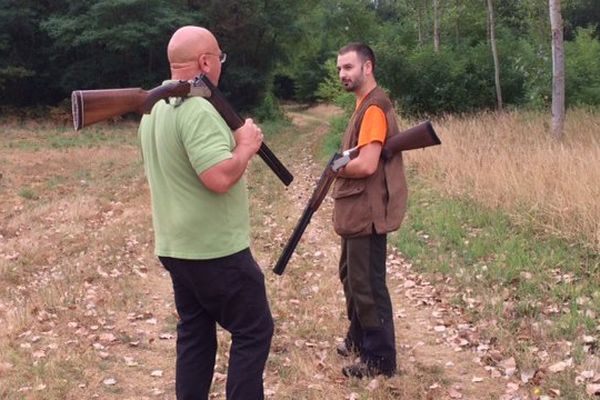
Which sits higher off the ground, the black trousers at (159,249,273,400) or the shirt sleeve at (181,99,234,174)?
the shirt sleeve at (181,99,234,174)

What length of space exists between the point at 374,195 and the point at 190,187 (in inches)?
57.8

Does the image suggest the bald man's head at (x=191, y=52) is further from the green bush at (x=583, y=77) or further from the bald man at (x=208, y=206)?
the green bush at (x=583, y=77)

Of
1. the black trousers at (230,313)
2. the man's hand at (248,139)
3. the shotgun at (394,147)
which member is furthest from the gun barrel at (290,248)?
the man's hand at (248,139)

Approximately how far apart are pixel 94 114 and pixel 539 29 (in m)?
18.9

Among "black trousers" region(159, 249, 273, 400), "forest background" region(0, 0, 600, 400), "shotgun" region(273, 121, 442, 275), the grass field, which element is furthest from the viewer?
"forest background" region(0, 0, 600, 400)

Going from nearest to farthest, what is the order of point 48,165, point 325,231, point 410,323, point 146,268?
1. point 410,323
2. point 146,268
3. point 325,231
4. point 48,165

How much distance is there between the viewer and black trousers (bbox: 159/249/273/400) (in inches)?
127

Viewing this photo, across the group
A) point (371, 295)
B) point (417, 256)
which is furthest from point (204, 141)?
point (417, 256)

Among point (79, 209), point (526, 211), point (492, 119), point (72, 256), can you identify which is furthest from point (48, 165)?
point (526, 211)

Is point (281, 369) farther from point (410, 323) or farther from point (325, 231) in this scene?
point (325, 231)

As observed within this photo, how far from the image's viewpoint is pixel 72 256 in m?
8.36

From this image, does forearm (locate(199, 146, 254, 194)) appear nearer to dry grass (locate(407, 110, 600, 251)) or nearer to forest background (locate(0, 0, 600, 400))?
forest background (locate(0, 0, 600, 400))

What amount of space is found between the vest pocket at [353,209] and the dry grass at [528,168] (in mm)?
3226

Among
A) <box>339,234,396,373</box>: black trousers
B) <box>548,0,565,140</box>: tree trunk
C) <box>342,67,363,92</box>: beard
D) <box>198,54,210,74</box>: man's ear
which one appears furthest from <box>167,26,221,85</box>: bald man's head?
<box>548,0,565,140</box>: tree trunk
